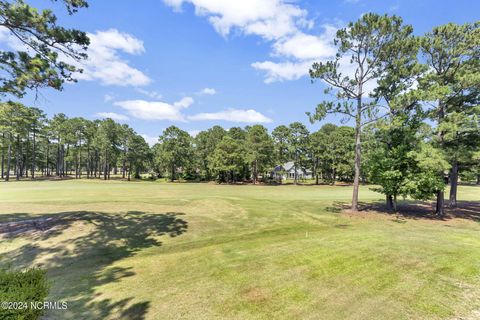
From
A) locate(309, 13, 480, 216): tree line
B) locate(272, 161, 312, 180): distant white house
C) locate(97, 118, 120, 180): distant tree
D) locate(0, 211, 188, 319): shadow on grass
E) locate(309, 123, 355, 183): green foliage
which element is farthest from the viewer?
locate(272, 161, 312, 180): distant white house

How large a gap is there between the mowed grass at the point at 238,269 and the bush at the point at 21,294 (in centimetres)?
85

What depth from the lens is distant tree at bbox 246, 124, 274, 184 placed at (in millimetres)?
59188

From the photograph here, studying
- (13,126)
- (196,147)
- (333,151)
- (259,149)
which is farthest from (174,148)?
(333,151)

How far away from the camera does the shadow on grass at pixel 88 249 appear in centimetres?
594

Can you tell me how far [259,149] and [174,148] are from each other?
22668mm

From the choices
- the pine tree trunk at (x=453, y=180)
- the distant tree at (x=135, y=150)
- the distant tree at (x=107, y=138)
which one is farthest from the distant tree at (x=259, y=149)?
the pine tree trunk at (x=453, y=180)

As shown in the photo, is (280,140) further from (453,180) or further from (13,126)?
(13,126)

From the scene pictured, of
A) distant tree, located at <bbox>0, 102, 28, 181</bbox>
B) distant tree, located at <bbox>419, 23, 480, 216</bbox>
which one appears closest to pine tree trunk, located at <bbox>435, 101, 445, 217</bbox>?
distant tree, located at <bbox>419, 23, 480, 216</bbox>

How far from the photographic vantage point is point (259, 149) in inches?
2336

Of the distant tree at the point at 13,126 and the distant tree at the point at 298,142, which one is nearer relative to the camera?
the distant tree at the point at 13,126

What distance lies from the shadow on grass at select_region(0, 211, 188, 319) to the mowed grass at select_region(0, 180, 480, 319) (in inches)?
1.6

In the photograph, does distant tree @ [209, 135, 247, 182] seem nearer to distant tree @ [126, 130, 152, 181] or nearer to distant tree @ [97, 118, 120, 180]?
distant tree @ [126, 130, 152, 181]

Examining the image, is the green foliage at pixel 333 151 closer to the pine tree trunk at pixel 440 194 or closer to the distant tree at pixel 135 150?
the pine tree trunk at pixel 440 194

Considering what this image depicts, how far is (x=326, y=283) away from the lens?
6.82m
